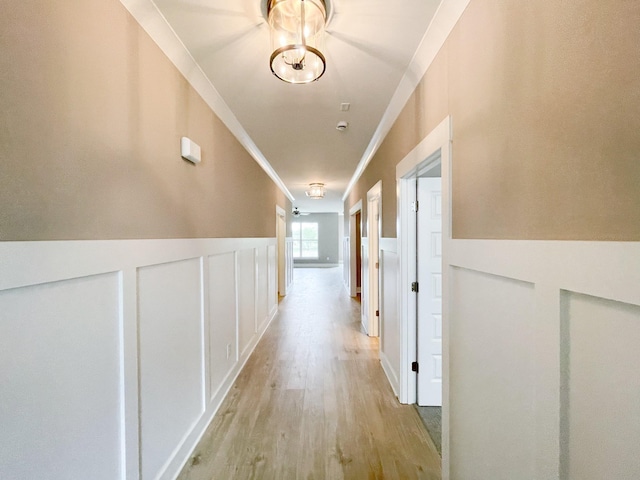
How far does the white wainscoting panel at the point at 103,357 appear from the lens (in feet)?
2.57

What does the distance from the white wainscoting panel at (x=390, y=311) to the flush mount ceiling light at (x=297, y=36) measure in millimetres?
1577

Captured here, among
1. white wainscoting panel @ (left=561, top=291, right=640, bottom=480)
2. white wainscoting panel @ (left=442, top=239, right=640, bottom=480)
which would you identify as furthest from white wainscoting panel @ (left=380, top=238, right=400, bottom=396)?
white wainscoting panel @ (left=561, top=291, right=640, bottom=480)

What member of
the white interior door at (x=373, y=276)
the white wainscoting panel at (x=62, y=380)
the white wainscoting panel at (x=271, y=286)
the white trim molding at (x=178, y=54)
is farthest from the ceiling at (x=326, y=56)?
the white wainscoting panel at (x=271, y=286)

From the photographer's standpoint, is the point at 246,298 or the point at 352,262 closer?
the point at 246,298

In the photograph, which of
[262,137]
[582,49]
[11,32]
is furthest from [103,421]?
[262,137]

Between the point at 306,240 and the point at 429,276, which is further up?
the point at 306,240

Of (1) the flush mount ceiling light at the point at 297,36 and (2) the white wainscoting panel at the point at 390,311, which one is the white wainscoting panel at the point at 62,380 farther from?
(2) the white wainscoting panel at the point at 390,311

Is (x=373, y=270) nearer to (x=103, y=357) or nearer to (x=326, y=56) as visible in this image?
(x=326, y=56)

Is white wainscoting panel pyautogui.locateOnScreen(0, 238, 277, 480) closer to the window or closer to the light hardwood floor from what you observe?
the light hardwood floor

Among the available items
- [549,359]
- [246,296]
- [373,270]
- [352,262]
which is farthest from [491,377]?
[352,262]

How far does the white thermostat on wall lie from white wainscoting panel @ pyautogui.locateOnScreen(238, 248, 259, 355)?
1.22m

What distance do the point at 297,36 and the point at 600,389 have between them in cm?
167

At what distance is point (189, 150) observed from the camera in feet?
5.57

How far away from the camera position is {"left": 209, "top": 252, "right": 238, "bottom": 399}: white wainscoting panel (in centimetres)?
214
